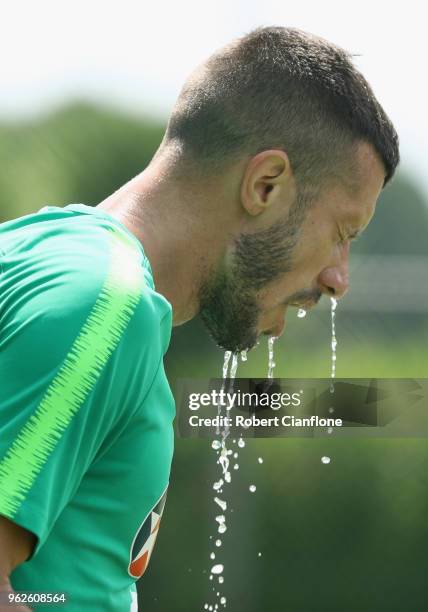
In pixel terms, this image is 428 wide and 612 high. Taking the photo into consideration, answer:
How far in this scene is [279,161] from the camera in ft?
6.28

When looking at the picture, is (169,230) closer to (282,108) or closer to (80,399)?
(282,108)

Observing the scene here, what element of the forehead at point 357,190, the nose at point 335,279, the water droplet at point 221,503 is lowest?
the nose at point 335,279

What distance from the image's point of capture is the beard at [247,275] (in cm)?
194

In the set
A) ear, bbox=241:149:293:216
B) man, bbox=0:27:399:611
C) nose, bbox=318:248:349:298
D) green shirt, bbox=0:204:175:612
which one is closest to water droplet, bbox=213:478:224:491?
man, bbox=0:27:399:611

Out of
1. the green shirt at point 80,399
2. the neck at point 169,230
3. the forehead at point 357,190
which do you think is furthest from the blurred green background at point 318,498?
the green shirt at point 80,399

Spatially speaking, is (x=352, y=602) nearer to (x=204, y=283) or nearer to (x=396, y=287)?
(x=396, y=287)

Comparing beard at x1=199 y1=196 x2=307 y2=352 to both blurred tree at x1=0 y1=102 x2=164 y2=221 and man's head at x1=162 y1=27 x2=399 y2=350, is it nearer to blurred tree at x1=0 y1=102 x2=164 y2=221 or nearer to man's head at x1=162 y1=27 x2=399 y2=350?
man's head at x1=162 y1=27 x2=399 y2=350

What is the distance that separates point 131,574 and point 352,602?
400 centimetres

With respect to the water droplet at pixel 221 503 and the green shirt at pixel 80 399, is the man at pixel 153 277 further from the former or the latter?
the water droplet at pixel 221 503

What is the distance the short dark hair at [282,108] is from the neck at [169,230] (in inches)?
4.2

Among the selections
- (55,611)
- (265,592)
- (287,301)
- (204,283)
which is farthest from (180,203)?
(265,592)

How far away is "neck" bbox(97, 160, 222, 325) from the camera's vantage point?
1798mm

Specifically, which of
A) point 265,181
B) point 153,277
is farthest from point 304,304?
point 153,277

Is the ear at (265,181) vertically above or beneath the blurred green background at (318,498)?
beneath
